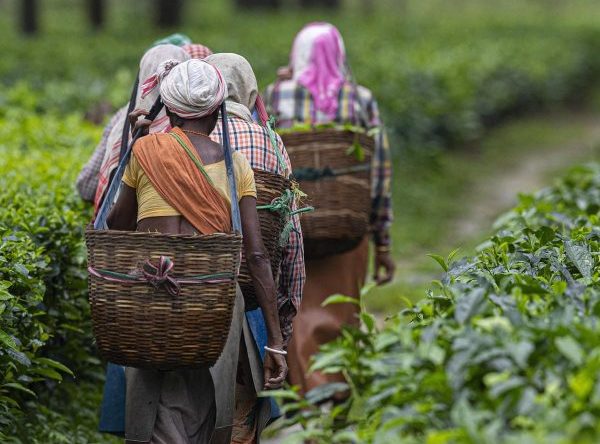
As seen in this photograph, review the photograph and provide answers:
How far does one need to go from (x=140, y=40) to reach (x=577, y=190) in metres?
14.6

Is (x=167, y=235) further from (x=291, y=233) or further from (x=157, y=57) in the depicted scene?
(x=157, y=57)

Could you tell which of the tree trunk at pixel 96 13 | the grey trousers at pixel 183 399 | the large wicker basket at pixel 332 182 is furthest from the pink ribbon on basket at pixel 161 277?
the tree trunk at pixel 96 13

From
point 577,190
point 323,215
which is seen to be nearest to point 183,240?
point 323,215

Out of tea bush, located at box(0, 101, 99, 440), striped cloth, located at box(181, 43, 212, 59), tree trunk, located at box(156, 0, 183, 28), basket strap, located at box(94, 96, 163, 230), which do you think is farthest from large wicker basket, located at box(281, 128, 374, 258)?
tree trunk, located at box(156, 0, 183, 28)

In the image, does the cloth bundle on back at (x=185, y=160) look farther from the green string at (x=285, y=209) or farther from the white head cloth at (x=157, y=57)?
the white head cloth at (x=157, y=57)

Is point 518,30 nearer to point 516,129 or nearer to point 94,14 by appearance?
point 516,129

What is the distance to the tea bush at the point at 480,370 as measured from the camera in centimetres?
262

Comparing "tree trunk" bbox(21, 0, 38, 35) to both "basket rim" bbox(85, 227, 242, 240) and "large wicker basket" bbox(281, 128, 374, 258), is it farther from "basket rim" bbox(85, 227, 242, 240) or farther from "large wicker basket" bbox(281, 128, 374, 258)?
"basket rim" bbox(85, 227, 242, 240)

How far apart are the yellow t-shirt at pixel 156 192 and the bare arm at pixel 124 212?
0.08ft

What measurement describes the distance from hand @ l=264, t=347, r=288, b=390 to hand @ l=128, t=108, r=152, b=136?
35.8 inches

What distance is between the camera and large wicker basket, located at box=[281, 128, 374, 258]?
18.8ft

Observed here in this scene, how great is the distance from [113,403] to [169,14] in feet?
67.6

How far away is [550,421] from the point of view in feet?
8.42

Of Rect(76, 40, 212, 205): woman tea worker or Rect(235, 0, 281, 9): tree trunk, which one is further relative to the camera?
Rect(235, 0, 281, 9): tree trunk
